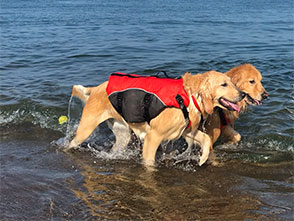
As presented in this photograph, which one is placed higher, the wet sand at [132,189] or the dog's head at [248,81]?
the dog's head at [248,81]

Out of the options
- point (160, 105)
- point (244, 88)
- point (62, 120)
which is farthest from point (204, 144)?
point (62, 120)

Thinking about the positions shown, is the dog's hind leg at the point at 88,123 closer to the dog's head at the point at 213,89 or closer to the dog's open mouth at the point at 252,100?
the dog's head at the point at 213,89

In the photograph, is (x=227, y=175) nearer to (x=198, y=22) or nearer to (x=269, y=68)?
(x=269, y=68)

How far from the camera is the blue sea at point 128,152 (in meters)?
4.77

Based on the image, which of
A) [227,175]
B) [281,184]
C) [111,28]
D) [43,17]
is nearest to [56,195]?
[227,175]

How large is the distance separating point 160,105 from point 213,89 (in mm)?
807

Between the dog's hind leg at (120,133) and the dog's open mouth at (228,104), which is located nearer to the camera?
the dog's open mouth at (228,104)

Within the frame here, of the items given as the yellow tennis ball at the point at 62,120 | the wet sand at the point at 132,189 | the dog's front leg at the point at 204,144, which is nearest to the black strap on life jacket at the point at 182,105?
the dog's front leg at the point at 204,144

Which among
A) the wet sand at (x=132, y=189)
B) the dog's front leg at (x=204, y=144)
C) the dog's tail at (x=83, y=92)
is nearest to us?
the wet sand at (x=132, y=189)

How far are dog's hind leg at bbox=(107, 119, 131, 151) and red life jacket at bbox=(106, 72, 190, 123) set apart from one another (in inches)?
20.7

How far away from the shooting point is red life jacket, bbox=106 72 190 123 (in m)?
5.48

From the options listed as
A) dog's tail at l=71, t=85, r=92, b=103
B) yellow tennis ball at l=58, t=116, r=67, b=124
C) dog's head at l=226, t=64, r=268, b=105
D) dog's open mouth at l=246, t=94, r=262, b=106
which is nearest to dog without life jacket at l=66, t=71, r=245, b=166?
dog's tail at l=71, t=85, r=92, b=103

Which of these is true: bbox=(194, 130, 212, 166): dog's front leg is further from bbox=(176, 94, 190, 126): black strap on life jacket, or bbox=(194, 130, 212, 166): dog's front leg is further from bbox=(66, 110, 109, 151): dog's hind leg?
bbox=(66, 110, 109, 151): dog's hind leg

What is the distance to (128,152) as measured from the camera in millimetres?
6660
